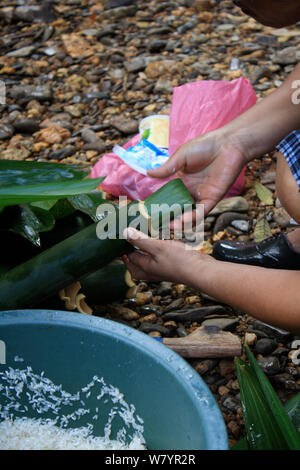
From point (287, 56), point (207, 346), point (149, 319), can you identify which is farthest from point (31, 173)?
point (287, 56)

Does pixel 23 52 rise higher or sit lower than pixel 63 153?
higher

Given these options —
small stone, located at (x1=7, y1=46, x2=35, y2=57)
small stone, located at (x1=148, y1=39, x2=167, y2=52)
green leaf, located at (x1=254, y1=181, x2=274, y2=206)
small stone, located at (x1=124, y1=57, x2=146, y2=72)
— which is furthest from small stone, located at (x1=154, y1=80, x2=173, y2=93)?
small stone, located at (x1=7, y1=46, x2=35, y2=57)

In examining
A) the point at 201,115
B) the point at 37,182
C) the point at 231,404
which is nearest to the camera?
the point at 231,404

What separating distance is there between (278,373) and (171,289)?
52 cm

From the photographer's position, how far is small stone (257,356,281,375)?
142cm

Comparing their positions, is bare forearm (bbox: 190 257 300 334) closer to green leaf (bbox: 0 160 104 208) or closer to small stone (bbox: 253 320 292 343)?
small stone (bbox: 253 320 292 343)

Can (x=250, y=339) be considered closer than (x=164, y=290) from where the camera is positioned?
Yes

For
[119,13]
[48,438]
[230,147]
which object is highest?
[230,147]

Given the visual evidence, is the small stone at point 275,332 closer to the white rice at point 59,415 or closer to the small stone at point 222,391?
the small stone at point 222,391

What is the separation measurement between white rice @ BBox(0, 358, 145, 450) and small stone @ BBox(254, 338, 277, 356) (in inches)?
21.6

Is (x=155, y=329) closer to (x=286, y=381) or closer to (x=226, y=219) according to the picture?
(x=286, y=381)

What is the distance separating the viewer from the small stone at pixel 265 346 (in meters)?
1.49

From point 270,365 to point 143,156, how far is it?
112cm

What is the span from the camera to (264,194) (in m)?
2.23
